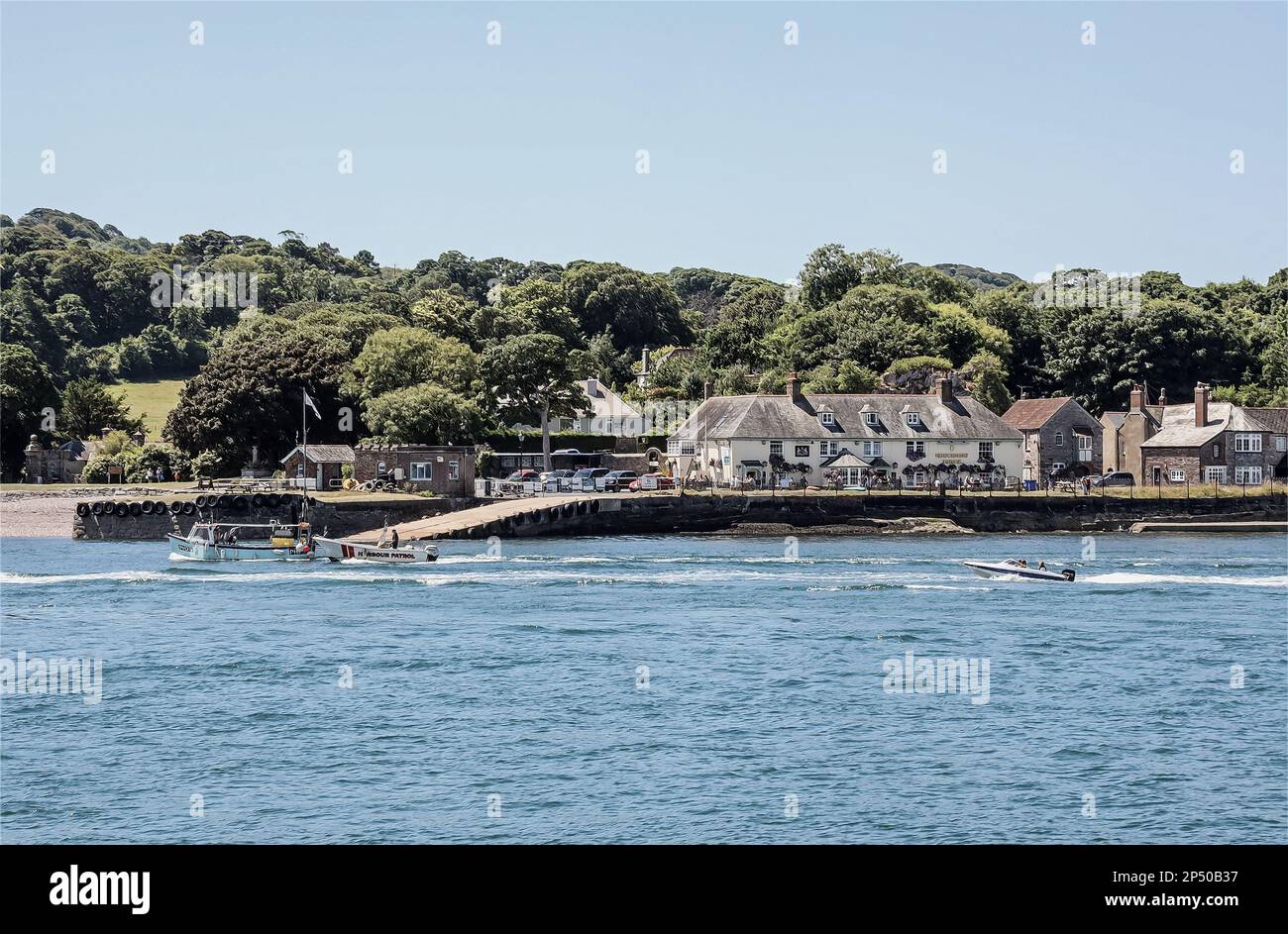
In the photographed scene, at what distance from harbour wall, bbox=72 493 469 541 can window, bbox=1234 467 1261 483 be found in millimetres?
55687

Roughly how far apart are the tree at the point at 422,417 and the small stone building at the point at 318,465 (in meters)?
2.78

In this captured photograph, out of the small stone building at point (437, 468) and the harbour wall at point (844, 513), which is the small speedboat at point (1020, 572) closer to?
the harbour wall at point (844, 513)

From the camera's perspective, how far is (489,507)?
87.1m

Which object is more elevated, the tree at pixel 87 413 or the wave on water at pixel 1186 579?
the tree at pixel 87 413

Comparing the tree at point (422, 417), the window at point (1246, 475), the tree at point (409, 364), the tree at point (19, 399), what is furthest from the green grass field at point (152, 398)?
the window at point (1246, 475)

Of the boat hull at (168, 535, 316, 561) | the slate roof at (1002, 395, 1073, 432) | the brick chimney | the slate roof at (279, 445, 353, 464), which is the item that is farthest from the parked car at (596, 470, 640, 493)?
the slate roof at (1002, 395, 1073, 432)

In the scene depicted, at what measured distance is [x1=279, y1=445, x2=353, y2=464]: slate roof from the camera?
9538 cm

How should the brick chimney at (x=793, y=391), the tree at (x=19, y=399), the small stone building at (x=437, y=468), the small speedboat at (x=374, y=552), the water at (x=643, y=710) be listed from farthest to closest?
the tree at (x=19, y=399) < the brick chimney at (x=793, y=391) < the small stone building at (x=437, y=468) < the small speedboat at (x=374, y=552) < the water at (x=643, y=710)

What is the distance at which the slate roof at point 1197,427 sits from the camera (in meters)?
102

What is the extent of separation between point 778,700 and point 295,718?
11.3 metres

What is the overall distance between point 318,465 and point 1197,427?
199 ft

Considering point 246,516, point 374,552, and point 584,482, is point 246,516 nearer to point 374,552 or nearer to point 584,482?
point 374,552
